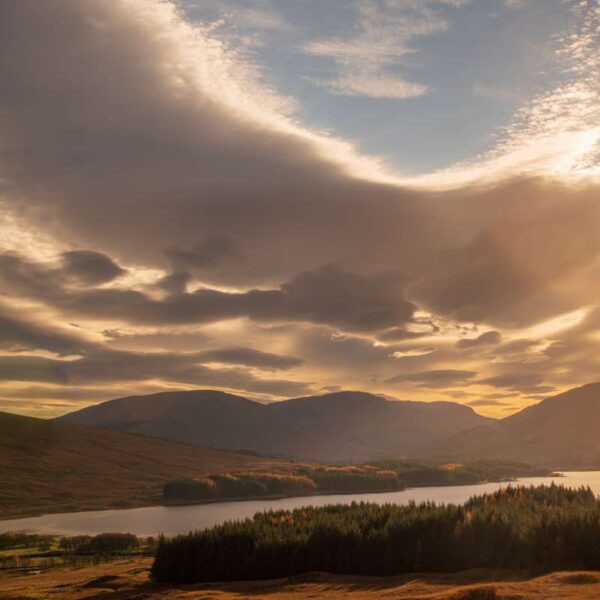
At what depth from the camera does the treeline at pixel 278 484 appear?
5714 inches

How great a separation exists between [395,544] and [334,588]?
20.9ft

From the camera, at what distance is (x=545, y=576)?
3450 cm

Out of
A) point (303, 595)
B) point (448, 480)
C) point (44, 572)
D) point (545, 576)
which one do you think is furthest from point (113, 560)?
point (448, 480)

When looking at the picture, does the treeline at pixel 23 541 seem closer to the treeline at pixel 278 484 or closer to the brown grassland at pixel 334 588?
the brown grassland at pixel 334 588

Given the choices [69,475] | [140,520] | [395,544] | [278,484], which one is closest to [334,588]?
[395,544]

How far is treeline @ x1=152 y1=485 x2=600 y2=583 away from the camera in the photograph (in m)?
38.4

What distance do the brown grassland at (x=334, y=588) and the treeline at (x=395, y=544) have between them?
215 centimetres

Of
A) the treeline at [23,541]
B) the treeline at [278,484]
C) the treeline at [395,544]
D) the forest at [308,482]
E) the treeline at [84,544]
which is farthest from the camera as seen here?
the forest at [308,482]

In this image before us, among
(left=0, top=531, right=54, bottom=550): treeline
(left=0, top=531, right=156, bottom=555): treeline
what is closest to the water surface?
(left=0, top=531, right=54, bottom=550): treeline

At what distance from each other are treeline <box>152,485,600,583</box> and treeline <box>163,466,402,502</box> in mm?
97810

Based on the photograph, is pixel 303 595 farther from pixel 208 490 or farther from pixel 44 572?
pixel 208 490

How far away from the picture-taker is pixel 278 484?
519ft

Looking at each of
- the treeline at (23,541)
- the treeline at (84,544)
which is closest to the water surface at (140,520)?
the treeline at (23,541)

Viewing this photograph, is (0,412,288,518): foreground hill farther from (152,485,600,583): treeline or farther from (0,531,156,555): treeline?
(152,485,600,583): treeline
